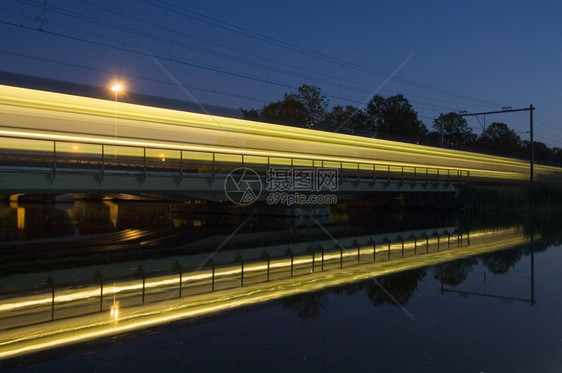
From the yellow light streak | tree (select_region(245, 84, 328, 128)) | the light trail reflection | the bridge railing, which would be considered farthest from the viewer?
tree (select_region(245, 84, 328, 128))

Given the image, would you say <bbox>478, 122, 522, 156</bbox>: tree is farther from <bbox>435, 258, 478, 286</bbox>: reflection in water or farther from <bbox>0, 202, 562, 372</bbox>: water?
<bbox>0, 202, 562, 372</bbox>: water

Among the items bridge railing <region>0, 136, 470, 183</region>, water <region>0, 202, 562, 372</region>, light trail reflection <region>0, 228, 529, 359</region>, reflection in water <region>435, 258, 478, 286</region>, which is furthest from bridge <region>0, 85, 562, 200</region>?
reflection in water <region>435, 258, 478, 286</region>

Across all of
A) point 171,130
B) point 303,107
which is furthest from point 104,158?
point 303,107

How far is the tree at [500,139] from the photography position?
289 feet

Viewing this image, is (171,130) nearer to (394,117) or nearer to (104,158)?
(104,158)

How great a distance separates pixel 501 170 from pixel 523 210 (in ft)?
65.0

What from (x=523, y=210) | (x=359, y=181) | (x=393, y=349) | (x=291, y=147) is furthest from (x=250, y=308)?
(x=523, y=210)

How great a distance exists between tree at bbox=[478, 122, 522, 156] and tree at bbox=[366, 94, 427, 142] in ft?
79.9

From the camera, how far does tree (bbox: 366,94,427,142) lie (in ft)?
219

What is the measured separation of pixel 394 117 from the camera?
223ft

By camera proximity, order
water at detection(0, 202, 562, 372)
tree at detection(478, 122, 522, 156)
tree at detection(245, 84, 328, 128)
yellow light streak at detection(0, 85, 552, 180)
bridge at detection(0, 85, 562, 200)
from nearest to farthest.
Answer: water at detection(0, 202, 562, 372) → bridge at detection(0, 85, 562, 200) → yellow light streak at detection(0, 85, 552, 180) → tree at detection(245, 84, 328, 128) → tree at detection(478, 122, 522, 156)

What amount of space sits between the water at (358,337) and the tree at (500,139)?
3289 inches

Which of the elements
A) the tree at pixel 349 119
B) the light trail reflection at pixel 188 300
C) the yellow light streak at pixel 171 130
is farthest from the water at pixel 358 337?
the tree at pixel 349 119

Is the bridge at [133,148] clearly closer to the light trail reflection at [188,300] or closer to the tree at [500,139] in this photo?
the light trail reflection at [188,300]
